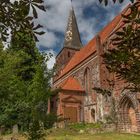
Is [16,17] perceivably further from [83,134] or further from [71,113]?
[71,113]

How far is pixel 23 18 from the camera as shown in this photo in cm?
307

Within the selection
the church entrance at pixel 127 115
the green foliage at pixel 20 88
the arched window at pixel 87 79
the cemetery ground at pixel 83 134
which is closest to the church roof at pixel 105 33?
the arched window at pixel 87 79

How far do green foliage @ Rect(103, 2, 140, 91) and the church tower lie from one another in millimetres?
41539

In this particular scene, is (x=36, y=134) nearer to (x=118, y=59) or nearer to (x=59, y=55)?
(x=118, y=59)

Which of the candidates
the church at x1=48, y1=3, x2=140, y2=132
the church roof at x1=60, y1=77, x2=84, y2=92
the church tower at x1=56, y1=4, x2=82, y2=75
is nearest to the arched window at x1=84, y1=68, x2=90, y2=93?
the church at x1=48, y1=3, x2=140, y2=132

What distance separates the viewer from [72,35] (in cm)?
5034

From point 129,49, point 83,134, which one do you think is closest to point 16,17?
point 129,49

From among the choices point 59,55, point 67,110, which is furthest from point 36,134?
point 59,55

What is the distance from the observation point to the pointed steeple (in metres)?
48.8

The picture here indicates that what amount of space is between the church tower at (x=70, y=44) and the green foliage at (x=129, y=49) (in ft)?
136

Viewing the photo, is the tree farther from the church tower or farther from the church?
the church tower

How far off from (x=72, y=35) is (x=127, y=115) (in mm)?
29163

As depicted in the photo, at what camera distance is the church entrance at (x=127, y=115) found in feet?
74.6

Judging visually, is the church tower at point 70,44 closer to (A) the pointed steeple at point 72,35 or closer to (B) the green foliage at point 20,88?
(A) the pointed steeple at point 72,35
